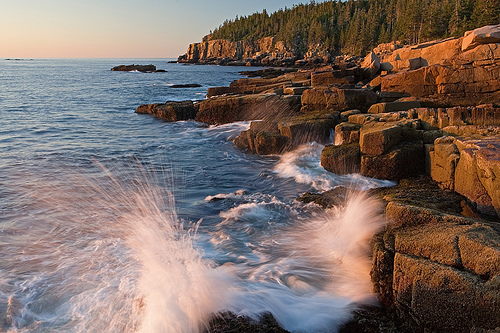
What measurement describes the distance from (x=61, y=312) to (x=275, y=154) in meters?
8.41

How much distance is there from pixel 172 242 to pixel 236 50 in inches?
4805

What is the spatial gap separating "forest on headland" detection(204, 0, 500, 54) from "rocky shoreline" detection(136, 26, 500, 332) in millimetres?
37189

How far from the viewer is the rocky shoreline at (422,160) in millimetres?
3420

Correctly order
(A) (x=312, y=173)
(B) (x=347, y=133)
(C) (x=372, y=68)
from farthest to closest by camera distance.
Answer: (C) (x=372, y=68), (B) (x=347, y=133), (A) (x=312, y=173)

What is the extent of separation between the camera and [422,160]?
8.00 meters

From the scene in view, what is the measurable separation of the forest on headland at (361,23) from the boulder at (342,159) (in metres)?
44.2

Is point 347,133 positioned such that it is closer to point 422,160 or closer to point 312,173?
point 312,173

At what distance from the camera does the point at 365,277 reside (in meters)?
4.71

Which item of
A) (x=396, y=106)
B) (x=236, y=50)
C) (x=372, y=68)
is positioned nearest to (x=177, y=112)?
(x=396, y=106)

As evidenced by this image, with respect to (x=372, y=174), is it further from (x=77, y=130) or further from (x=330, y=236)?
(x=77, y=130)

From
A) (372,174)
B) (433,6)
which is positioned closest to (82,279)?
(372,174)

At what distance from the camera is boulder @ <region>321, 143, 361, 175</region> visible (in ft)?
28.9

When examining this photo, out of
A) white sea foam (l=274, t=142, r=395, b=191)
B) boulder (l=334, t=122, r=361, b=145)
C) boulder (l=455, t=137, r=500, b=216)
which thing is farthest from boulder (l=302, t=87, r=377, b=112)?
boulder (l=455, t=137, r=500, b=216)

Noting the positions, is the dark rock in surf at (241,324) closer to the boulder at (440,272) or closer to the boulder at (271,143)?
the boulder at (440,272)
